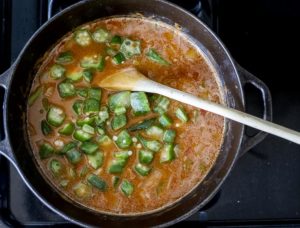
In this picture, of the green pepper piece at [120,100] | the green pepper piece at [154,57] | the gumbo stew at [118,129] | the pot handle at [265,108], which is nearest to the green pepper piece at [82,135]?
the gumbo stew at [118,129]

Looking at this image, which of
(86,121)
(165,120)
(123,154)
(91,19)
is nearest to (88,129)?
(86,121)

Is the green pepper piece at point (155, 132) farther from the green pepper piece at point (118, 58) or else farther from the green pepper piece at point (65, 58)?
the green pepper piece at point (65, 58)

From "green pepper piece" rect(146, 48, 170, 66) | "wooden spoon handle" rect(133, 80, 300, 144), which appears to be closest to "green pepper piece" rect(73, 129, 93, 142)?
"wooden spoon handle" rect(133, 80, 300, 144)

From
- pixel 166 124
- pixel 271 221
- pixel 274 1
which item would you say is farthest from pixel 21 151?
pixel 274 1

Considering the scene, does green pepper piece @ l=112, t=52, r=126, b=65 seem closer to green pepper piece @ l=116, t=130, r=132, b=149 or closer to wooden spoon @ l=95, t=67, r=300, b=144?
wooden spoon @ l=95, t=67, r=300, b=144

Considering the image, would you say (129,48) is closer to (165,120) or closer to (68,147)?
(165,120)
